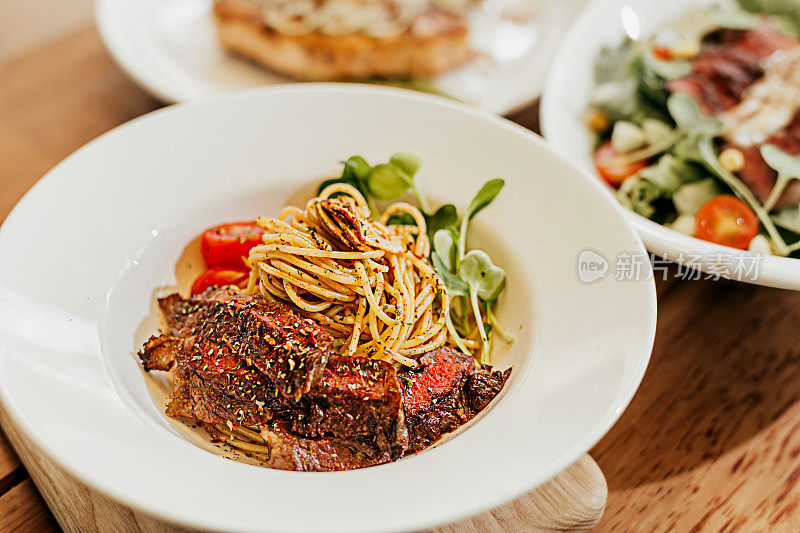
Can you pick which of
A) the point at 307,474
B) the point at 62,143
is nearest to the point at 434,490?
the point at 307,474

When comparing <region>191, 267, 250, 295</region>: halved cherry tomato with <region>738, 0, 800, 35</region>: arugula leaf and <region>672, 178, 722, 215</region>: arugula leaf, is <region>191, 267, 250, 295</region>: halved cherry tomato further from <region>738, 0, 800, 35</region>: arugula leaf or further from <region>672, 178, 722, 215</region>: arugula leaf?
<region>738, 0, 800, 35</region>: arugula leaf

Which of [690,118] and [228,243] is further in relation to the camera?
[690,118]

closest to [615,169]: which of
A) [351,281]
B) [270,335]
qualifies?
[351,281]

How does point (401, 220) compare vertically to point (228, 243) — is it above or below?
below

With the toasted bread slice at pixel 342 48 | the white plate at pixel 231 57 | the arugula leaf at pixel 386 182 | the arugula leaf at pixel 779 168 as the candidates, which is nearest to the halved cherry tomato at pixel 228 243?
the arugula leaf at pixel 386 182

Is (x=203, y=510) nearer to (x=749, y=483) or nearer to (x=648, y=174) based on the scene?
(x=749, y=483)

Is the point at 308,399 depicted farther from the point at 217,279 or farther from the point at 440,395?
the point at 217,279
